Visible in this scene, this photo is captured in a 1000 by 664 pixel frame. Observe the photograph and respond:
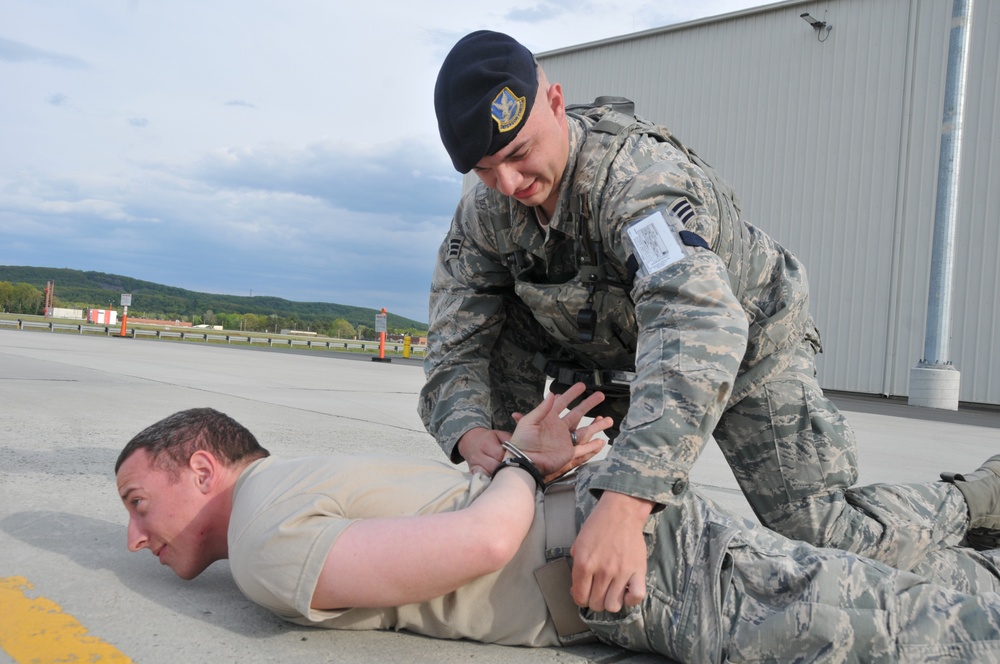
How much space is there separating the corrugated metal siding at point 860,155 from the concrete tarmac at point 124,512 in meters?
5.58

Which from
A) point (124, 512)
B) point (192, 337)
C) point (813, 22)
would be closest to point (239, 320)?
point (192, 337)

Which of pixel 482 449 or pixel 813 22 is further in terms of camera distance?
pixel 813 22

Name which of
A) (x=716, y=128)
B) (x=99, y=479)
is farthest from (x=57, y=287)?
(x=99, y=479)

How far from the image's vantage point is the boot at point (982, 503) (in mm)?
2473

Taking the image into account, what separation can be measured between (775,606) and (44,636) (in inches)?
57.6

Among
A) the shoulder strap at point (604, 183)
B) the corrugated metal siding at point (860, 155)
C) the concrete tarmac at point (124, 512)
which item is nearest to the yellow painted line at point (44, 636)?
the concrete tarmac at point (124, 512)

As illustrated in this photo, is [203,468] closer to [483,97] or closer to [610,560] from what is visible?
[610,560]

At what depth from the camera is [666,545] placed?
171cm

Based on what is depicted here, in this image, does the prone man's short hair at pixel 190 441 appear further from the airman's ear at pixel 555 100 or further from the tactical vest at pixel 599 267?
the airman's ear at pixel 555 100

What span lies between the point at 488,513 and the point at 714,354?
1.86 ft

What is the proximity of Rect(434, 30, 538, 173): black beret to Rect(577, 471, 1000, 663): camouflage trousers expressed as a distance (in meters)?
0.90

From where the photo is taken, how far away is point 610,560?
156cm

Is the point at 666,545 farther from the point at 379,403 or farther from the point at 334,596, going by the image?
the point at 379,403

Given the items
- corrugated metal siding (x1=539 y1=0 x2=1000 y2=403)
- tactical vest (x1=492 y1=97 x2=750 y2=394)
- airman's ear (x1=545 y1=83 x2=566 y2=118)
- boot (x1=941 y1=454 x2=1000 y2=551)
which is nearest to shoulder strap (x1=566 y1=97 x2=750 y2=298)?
tactical vest (x1=492 y1=97 x2=750 y2=394)
